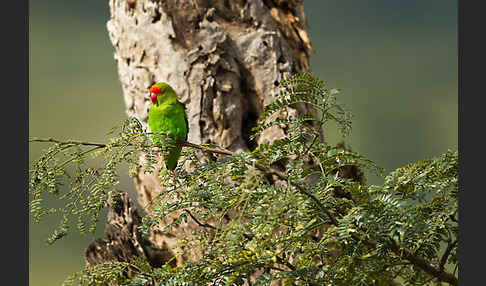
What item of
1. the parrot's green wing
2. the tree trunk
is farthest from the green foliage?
the tree trunk

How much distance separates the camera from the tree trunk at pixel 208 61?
5.91 ft

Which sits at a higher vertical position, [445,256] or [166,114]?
[166,114]

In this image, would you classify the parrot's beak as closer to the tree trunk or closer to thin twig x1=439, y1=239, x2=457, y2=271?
the tree trunk

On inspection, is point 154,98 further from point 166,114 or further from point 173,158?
point 173,158

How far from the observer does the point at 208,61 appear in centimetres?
181

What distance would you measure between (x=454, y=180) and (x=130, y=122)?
0.69 meters

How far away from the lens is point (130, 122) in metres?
0.93

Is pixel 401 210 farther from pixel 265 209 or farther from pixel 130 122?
pixel 130 122

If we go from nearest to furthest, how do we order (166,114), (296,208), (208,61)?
(296,208)
(166,114)
(208,61)

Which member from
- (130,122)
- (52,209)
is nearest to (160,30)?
(130,122)

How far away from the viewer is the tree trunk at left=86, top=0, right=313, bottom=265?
5.91ft

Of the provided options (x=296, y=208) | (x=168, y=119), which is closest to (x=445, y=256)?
(x=296, y=208)

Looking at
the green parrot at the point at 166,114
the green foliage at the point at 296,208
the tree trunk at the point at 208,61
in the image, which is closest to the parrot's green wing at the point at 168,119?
the green parrot at the point at 166,114

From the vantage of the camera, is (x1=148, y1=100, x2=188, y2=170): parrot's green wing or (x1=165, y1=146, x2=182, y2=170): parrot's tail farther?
(x1=148, y1=100, x2=188, y2=170): parrot's green wing
